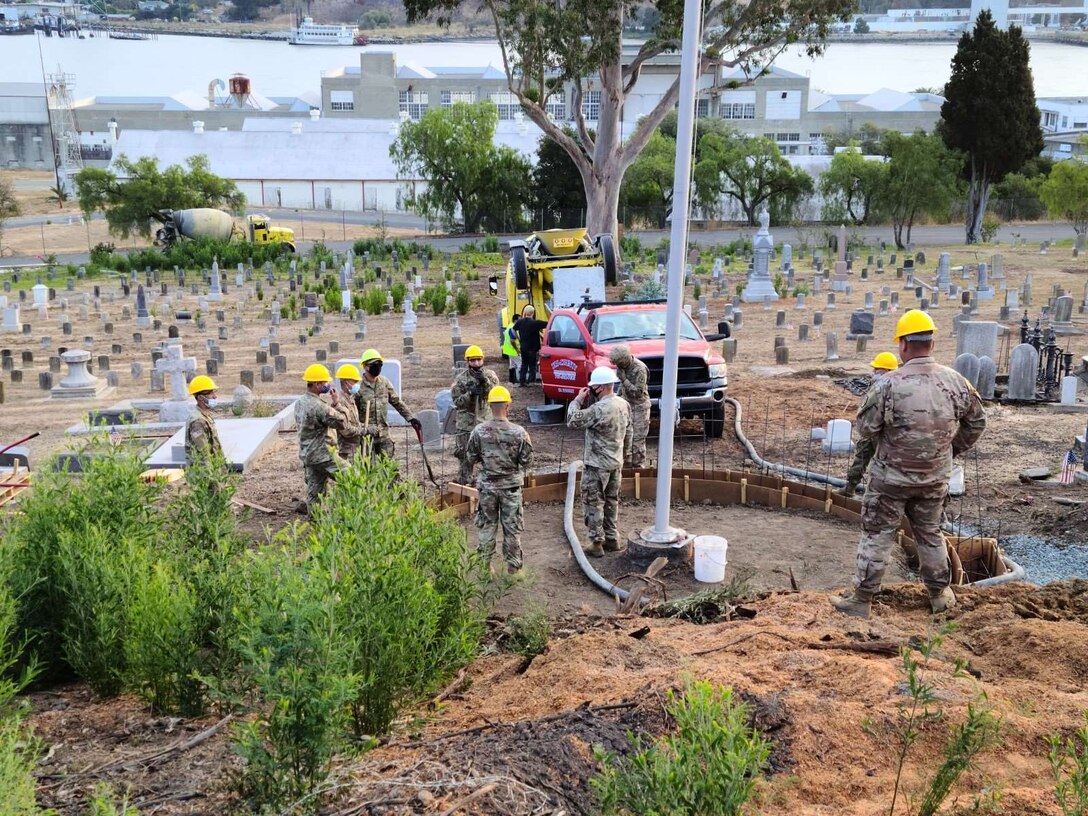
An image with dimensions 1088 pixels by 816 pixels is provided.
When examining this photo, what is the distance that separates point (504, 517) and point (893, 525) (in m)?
3.51

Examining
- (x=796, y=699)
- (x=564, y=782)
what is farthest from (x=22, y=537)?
(x=796, y=699)

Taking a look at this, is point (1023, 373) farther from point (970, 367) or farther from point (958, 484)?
point (958, 484)

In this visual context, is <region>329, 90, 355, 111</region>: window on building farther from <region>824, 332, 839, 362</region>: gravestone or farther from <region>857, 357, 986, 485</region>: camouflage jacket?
<region>857, 357, 986, 485</region>: camouflage jacket

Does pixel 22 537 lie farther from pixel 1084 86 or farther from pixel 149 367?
pixel 1084 86

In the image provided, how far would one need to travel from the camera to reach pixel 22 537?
25.9ft

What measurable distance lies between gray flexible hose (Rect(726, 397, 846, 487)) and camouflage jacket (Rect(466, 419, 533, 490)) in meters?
4.46

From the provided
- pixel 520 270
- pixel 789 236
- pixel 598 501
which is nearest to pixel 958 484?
pixel 598 501

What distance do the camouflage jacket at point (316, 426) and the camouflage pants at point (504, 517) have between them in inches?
75.8

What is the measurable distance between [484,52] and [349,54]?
22.5m

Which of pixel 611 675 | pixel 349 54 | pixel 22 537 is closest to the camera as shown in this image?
pixel 611 675

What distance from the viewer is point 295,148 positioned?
62.4 metres

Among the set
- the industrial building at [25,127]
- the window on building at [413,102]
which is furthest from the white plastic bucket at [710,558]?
the industrial building at [25,127]

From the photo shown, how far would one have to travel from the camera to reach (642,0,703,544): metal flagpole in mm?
9383

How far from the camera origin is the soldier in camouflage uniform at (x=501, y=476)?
32.6 ft
